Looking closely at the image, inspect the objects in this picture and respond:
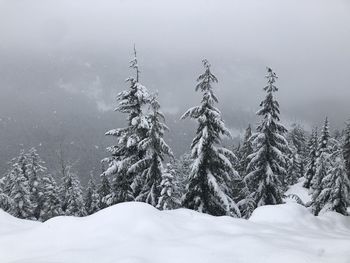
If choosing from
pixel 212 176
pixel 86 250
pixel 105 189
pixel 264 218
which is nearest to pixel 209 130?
pixel 212 176

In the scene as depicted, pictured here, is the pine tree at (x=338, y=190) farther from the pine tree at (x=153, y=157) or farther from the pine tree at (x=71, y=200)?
the pine tree at (x=71, y=200)

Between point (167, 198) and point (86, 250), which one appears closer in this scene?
point (86, 250)

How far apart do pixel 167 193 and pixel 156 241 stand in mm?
13442

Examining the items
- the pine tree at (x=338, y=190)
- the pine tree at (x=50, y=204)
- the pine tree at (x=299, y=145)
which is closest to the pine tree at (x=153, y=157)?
the pine tree at (x=338, y=190)

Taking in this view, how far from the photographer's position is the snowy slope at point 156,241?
784cm

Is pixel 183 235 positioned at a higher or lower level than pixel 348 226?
higher

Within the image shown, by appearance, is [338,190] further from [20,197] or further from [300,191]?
[20,197]

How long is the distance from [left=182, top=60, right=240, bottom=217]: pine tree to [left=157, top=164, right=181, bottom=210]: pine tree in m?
1.01

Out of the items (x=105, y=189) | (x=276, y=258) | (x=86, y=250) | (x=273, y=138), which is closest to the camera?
(x=276, y=258)

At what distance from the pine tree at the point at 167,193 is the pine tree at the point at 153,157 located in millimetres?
608

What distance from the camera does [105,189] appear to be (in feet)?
151

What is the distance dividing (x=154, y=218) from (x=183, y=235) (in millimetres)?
1214

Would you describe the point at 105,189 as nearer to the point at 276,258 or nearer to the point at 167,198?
the point at 167,198

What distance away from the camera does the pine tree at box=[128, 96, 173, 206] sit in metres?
22.5
